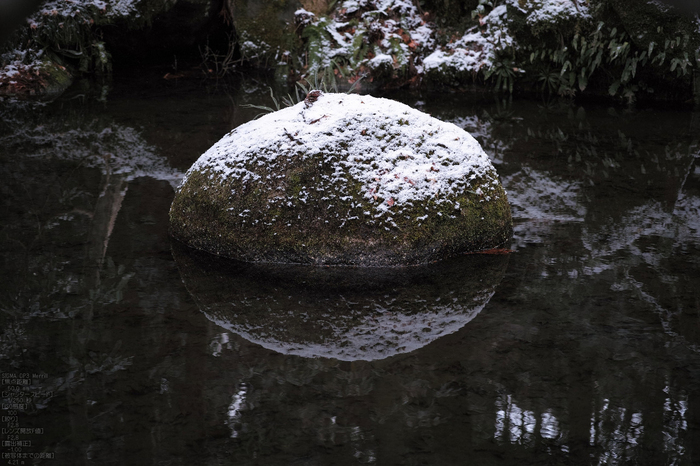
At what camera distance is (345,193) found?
4.11 m

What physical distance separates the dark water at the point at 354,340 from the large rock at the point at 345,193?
0.19 meters

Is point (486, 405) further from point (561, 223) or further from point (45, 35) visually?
point (45, 35)

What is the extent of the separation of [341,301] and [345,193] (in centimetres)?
78

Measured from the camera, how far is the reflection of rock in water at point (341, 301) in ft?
11.0

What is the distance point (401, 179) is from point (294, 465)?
88.1 inches

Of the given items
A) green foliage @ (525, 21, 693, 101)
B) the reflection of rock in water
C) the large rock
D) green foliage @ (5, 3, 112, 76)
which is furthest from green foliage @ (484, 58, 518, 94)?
green foliage @ (5, 3, 112, 76)

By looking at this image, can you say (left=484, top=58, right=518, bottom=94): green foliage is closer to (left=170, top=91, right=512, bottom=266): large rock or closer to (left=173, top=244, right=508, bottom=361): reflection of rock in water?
(left=170, top=91, right=512, bottom=266): large rock

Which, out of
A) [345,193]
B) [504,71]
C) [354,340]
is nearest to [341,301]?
[354,340]

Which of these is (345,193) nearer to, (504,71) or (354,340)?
(354,340)

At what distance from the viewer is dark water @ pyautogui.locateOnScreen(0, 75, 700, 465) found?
101 inches

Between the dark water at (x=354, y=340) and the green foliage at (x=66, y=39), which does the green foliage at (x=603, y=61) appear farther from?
the green foliage at (x=66, y=39)

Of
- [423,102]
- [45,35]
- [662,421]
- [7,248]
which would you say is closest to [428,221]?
[662,421]

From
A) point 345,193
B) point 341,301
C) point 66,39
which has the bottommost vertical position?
point 341,301

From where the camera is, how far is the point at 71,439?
255 centimetres
